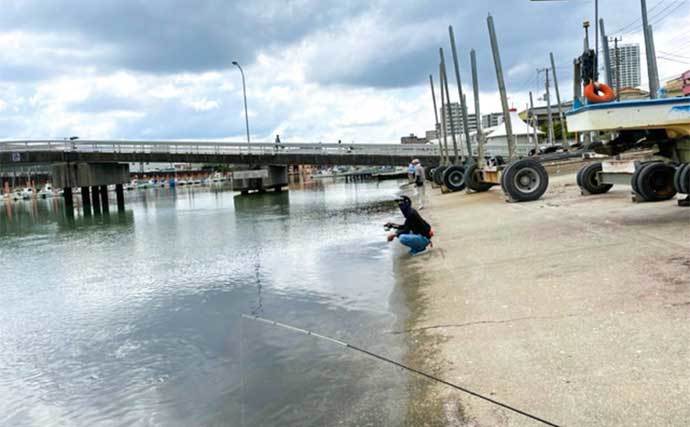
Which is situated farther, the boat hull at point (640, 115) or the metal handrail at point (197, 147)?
the metal handrail at point (197, 147)

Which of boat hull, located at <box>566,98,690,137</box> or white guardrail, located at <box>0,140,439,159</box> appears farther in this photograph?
white guardrail, located at <box>0,140,439,159</box>

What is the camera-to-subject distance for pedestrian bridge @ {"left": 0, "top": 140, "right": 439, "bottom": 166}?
156 feet

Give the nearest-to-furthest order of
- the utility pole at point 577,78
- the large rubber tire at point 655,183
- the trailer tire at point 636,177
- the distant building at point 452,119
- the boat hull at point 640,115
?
the boat hull at point 640,115 → the large rubber tire at point 655,183 → the trailer tire at point 636,177 → the utility pole at point 577,78 → the distant building at point 452,119

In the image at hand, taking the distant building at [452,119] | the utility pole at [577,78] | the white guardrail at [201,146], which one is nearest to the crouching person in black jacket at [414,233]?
the utility pole at [577,78]

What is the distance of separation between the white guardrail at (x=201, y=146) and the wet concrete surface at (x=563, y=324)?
40086mm

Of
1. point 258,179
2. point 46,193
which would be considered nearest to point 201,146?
point 258,179

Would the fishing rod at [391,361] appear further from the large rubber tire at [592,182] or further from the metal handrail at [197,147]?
the metal handrail at [197,147]

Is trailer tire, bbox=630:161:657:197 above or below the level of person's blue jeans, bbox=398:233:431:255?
above

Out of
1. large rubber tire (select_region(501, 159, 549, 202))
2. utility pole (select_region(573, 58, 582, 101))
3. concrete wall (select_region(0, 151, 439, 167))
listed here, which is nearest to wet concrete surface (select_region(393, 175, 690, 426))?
utility pole (select_region(573, 58, 582, 101))

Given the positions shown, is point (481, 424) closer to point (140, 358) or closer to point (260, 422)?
point (260, 422)

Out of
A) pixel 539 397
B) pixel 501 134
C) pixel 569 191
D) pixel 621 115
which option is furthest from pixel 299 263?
pixel 501 134

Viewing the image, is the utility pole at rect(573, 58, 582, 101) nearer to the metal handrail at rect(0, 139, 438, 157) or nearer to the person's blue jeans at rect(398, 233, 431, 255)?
the person's blue jeans at rect(398, 233, 431, 255)

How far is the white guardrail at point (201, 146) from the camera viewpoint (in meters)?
47.8

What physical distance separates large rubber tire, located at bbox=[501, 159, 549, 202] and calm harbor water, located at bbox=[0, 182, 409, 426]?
4.75 meters
